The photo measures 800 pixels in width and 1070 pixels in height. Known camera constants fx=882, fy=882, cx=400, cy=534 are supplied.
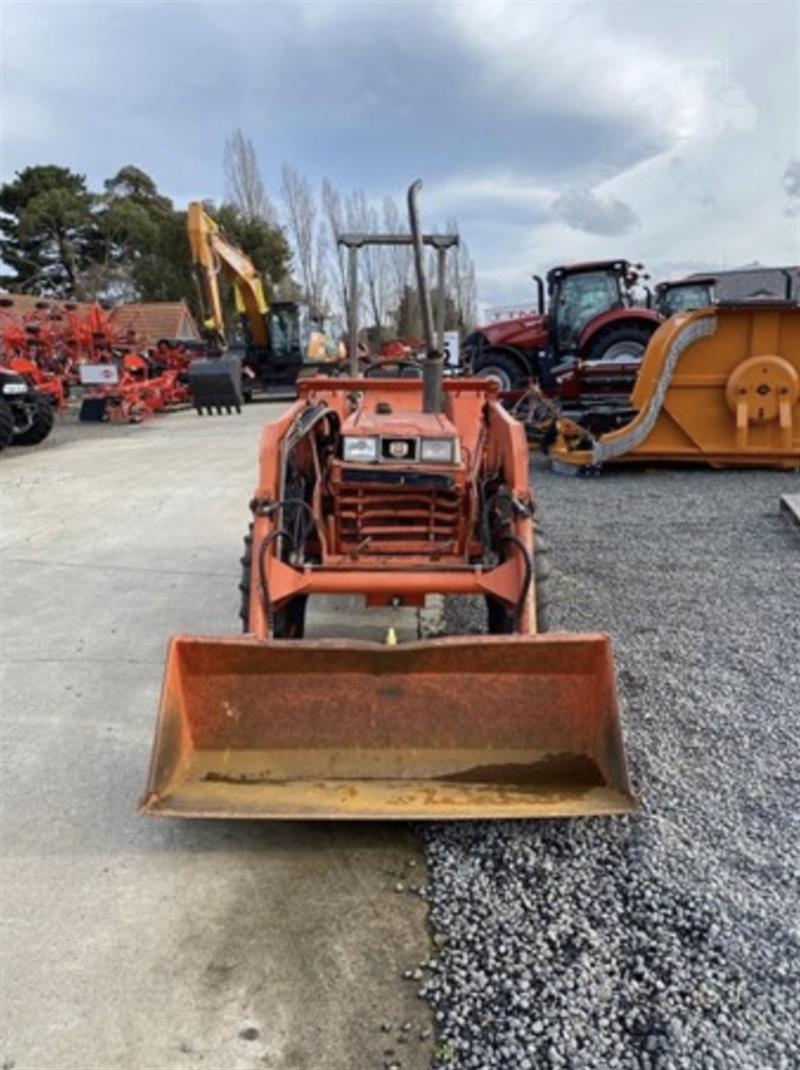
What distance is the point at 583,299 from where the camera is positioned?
12578mm

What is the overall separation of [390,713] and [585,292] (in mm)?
10936

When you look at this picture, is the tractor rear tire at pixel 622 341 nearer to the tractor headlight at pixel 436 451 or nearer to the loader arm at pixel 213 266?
the loader arm at pixel 213 266

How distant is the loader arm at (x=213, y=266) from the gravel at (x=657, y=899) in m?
11.2

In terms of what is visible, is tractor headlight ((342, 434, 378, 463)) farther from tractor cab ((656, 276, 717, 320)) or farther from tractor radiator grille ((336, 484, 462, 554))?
tractor cab ((656, 276, 717, 320))

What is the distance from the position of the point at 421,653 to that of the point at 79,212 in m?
37.5

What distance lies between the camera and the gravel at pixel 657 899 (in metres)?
1.88

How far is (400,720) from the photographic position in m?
2.75

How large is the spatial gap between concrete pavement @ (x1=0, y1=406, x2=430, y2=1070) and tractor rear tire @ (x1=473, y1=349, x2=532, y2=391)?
31.8 feet

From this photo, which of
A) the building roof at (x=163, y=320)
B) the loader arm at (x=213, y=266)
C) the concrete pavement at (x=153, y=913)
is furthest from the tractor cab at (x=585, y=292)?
the building roof at (x=163, y=320)

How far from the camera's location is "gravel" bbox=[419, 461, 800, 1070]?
1.88m

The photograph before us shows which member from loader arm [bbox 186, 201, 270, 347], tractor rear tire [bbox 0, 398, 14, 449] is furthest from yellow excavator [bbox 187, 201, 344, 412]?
tractor rear tire [bbox 0, 398, 14, 449]

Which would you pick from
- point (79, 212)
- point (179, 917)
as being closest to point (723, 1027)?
point (179, 917)

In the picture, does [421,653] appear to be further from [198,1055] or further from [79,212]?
[79,212]

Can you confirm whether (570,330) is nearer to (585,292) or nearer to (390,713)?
(585,292)
